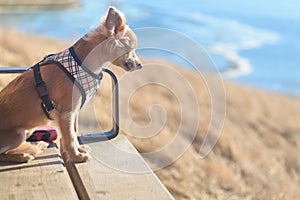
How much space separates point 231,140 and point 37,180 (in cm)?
466

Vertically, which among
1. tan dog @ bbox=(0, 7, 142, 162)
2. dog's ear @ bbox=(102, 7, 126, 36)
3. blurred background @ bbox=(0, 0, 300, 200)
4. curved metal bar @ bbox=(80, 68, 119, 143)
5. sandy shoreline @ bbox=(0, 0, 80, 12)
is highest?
dog's ear @ bbox=(102, 7, 126, 36)

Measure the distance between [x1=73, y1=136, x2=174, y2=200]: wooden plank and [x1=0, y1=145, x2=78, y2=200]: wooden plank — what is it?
72 mm

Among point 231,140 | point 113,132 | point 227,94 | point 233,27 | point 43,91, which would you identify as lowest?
point 233,27

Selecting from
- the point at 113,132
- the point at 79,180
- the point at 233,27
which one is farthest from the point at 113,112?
the point at 233,27

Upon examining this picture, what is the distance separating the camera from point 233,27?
55.8ft

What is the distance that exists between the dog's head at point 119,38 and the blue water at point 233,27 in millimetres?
8253

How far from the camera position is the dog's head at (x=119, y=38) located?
2.00m

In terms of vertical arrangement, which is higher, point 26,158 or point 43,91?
point 43,91

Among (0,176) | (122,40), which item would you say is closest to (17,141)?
(0,176)

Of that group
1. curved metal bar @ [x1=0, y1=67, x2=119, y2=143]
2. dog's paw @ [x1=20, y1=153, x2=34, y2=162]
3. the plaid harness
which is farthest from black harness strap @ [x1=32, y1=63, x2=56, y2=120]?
curved metal bar @ [x1=0, y1=67, x2=119, y2=143]

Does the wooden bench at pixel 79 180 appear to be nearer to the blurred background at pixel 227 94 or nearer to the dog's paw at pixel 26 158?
the dog's paw at pixel 26 158

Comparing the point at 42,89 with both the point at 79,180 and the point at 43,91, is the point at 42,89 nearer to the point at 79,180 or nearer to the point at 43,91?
the point at 43,91

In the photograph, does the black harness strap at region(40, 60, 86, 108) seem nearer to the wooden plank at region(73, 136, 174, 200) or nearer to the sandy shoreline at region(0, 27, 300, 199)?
the wooden plank at region(73, 136, 174, 200)

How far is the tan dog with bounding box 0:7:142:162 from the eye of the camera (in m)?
2.00
